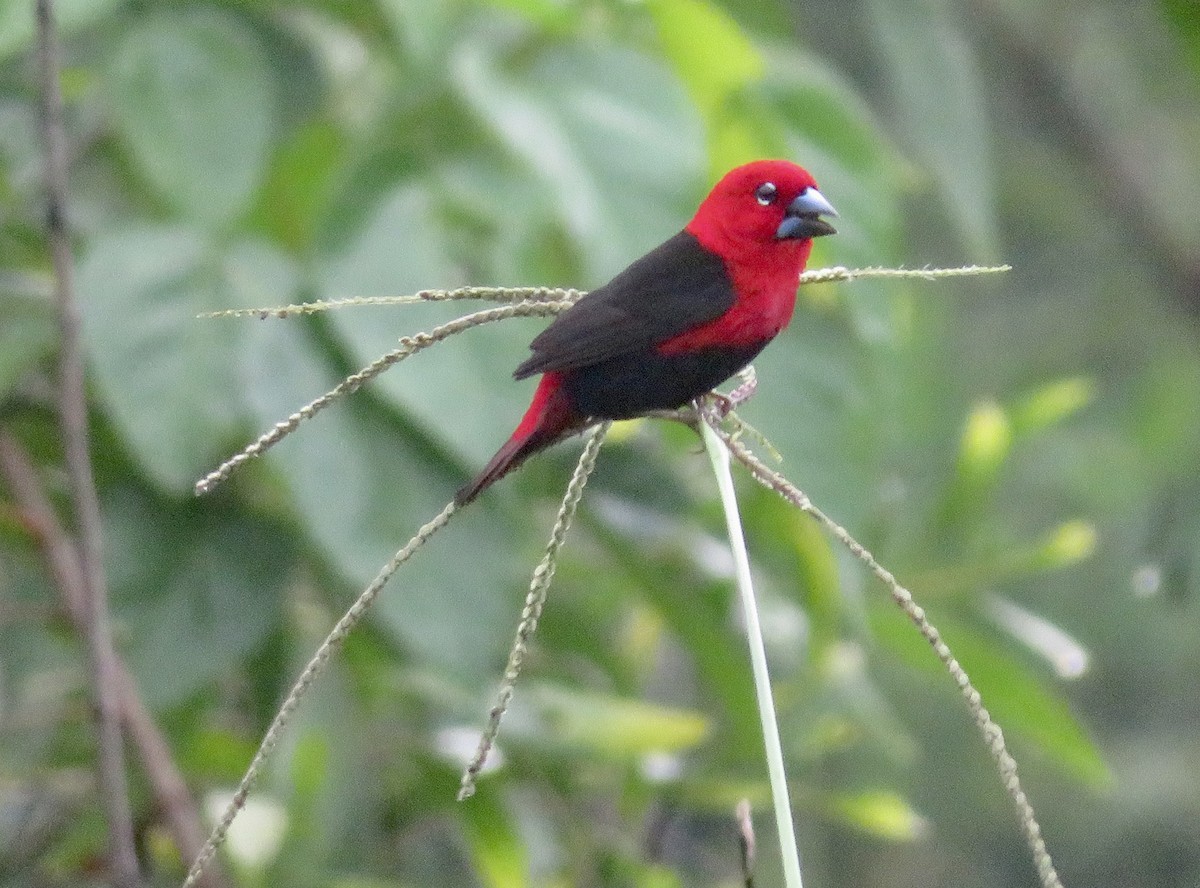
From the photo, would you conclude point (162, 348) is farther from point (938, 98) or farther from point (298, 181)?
point (938, 98)

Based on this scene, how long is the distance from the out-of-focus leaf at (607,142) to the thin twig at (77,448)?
2.01ft

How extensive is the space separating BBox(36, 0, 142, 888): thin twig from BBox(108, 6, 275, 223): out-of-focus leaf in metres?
0.42

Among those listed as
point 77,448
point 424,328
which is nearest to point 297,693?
point 77,448

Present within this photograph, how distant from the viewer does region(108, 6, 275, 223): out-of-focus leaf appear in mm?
2035

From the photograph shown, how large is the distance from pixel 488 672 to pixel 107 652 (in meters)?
0.52

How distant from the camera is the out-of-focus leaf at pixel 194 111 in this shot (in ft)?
6.68

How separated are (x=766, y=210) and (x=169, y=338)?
3.22 ft

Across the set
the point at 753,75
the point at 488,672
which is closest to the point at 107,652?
the point at 488,672

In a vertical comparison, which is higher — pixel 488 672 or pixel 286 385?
pixel 286 385

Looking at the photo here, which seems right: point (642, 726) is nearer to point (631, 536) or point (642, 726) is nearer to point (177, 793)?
point (631, 536)

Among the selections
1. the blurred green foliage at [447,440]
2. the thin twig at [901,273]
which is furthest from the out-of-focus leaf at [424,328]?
the thin twig at [901,273]

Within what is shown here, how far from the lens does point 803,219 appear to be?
4.01ft

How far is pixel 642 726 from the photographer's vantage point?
84.1 inches

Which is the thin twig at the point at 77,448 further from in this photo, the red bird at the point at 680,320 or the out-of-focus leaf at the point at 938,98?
the out-of-focus leaf at the point at 938,98
